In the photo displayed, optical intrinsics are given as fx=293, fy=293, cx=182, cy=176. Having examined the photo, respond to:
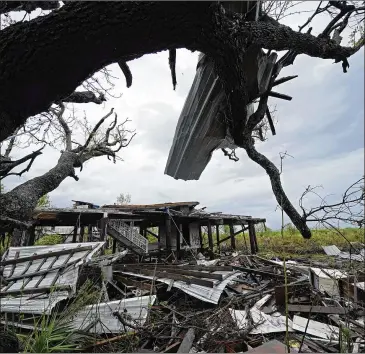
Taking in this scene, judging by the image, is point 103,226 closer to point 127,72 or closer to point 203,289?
point 203,289

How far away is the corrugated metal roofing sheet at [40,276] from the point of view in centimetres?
620

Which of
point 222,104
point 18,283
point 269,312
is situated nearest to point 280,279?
point 269,312

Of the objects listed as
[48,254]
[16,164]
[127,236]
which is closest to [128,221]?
[127,236]

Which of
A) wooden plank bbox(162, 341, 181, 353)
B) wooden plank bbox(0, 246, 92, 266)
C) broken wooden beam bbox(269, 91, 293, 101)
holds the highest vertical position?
broken wooden beam bbox(269, 91, 293, 101)

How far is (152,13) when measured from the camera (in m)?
1.92

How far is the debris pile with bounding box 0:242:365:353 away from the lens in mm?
5273

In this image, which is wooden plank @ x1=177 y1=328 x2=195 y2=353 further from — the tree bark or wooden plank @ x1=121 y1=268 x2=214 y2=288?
the tree bark

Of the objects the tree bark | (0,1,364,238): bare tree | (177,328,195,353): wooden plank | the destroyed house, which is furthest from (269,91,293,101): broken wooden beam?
the destroyed house

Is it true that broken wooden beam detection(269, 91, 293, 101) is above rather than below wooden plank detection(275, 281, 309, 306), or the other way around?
above

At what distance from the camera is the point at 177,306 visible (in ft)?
26.7

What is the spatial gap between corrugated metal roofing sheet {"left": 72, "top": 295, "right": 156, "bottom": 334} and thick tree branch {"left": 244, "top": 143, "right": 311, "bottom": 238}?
3527 millimetres

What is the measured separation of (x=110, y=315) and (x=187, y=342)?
1.91 metres

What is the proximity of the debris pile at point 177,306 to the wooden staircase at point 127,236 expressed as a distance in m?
3.98

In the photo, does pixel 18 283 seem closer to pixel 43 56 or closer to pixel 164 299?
pixel 164 299
